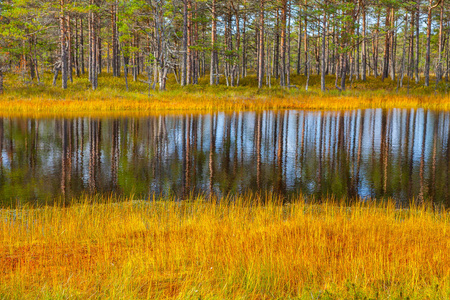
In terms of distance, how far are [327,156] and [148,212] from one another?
25.8 ft

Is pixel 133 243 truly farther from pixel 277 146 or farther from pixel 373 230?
pixel 277 146

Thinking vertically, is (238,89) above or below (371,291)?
above

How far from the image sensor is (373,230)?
213 inches

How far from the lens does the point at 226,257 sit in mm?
4402

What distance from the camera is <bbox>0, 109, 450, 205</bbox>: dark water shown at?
941 cm

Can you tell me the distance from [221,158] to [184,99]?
16879mm

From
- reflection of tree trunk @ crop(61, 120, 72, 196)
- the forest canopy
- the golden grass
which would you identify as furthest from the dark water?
the forest canopy

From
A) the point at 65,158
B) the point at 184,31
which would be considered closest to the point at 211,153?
the point at 65,158

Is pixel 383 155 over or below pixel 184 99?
below

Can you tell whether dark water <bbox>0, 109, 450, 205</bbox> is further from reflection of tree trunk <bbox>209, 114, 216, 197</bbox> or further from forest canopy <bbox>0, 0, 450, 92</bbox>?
forest canopy <bbox>0, 0, 450, 92</bbox>

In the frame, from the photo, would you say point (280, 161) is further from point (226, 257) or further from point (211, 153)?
point (226, 257)

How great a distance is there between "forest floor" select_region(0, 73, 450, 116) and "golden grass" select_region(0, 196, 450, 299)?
20730 millimetres

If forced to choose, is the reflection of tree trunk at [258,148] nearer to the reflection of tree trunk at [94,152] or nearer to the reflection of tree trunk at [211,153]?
the reflection of tree trunk at [211,153]

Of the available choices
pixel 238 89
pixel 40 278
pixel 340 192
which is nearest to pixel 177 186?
pixel 340 192
